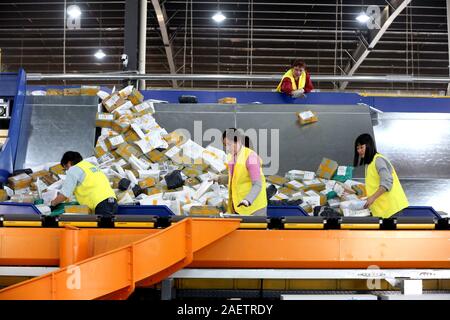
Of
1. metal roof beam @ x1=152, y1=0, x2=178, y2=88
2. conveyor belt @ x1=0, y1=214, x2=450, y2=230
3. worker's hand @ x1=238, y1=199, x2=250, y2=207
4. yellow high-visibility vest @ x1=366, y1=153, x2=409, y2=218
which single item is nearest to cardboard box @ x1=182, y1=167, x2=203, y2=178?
worker's hand @ x1=238, y1=199, x2=250, y2=207

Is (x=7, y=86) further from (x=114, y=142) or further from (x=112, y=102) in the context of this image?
(x=114, y=142)

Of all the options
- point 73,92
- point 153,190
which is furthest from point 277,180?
point 73,92

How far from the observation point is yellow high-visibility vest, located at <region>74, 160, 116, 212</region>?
17.9 feet

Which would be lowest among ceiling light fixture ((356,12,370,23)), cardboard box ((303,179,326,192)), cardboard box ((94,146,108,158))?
cardboard box ((303,179,326,192))

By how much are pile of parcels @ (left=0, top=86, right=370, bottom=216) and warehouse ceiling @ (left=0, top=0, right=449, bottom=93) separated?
7753mm

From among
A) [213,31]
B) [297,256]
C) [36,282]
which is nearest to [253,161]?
[297,256]

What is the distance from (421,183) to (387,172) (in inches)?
131

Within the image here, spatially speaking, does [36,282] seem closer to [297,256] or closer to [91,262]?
[91,262]

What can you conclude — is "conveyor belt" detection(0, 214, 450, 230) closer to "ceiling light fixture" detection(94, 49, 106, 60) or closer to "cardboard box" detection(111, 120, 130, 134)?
"cardboard box" detection(111, 120, 130, 134)

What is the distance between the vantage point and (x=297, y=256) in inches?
178

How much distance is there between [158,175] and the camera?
7.28 meters

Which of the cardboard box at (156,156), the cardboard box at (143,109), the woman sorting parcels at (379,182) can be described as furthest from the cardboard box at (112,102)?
the woman sorting parcels at (379,182)

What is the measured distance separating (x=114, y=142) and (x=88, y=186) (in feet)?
7.70

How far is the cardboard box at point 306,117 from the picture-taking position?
8.41m
